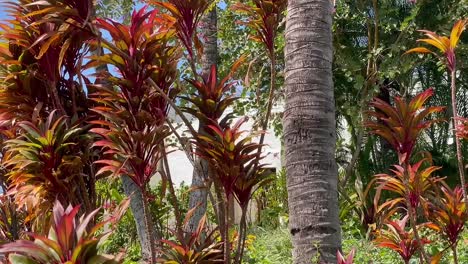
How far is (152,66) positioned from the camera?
271 centimetres

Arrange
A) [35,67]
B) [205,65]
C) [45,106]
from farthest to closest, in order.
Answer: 1. [205,65]
2. [45,106]
3. [35,67]

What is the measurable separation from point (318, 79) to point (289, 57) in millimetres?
195

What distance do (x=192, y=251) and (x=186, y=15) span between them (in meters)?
1.13

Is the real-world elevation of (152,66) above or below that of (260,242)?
above

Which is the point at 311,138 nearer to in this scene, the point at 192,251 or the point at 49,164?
the point at 192,251

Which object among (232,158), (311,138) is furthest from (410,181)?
(232,158)

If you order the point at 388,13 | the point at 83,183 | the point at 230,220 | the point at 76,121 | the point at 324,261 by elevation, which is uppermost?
the point at 388,13

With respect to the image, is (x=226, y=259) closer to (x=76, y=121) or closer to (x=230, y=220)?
(x=230, y=220)

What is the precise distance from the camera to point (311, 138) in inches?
101

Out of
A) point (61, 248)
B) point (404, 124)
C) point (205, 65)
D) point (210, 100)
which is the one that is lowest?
point (61, 248)

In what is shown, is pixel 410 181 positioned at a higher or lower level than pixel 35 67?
lower

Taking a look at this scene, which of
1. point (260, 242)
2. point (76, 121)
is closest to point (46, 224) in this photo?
point (76, 121)

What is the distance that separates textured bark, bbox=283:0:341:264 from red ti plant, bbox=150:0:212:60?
1.72 ft

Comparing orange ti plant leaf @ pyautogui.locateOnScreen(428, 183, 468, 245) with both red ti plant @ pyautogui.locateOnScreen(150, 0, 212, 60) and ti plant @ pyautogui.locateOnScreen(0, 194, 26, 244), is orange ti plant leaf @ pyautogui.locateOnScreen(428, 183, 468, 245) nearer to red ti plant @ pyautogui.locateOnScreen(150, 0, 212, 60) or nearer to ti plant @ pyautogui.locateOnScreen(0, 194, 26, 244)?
red ti plant @ pyautogui.locateOnScreen(150, 0, 212, 60)
